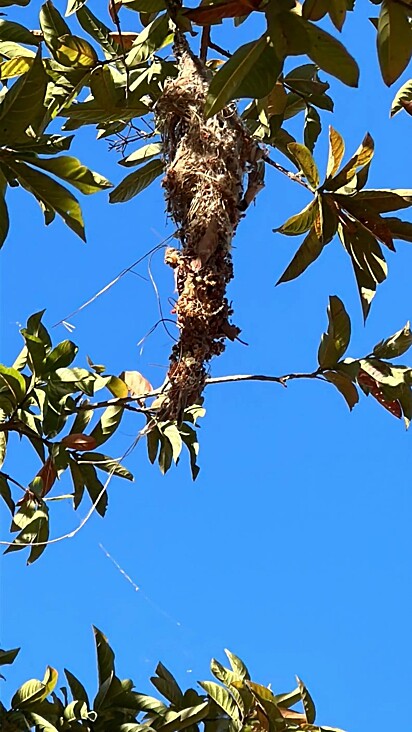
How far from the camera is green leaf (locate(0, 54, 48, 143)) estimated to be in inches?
47.3

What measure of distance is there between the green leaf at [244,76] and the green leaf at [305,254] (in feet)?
1.20

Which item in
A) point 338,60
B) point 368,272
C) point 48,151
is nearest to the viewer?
point 338,60

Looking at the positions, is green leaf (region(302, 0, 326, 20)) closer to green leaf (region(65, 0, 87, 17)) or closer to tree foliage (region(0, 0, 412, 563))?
tree foliage (region(0, 0, 412, 563))

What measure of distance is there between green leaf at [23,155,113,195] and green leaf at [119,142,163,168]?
556 millimetres

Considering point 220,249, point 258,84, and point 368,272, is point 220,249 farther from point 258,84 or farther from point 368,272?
point 258,84

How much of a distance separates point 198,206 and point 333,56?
1.32 ft

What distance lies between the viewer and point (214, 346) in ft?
4.59

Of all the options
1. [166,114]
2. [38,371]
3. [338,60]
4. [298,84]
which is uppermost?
[298,84]

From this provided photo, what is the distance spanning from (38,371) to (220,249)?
0.43 m

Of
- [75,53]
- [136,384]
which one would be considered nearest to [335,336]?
[136,384]

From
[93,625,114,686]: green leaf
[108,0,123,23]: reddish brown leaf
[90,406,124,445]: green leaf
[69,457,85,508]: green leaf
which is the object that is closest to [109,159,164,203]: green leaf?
[108,0,123,23]: reddish brown leaf

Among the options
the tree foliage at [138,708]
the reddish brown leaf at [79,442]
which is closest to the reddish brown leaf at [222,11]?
the reddish brown leaf at [79,442]

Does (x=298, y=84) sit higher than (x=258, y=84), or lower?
higher

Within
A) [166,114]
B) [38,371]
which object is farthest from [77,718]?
[166,114]
